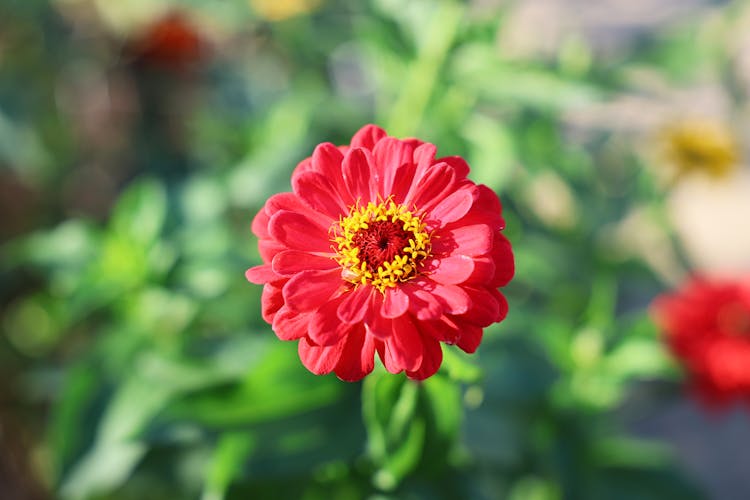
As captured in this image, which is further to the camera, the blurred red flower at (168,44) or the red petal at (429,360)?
the blurred red flower at (168,44)

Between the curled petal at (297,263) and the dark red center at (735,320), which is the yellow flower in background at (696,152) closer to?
the dark red center at (735,320)

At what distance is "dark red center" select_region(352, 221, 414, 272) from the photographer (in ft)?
1.76

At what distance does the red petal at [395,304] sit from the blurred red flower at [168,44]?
1.25 m

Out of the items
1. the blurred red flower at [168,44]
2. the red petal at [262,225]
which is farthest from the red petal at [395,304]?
the blurred red flower at [168,44]

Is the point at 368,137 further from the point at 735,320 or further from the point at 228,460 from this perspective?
the point at 735,320

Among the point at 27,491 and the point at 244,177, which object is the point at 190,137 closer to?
the point at 244,177

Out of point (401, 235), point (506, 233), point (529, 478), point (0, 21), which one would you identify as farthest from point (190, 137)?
point (401, 235)

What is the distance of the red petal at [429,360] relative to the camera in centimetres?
49

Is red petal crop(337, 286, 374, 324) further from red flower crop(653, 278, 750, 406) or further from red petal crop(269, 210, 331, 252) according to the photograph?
red flower crop(653, 278, 750, 406)

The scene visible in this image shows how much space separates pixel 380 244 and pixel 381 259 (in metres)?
0.01

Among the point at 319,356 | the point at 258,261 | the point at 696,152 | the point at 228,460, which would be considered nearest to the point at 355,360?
the point at 319,356

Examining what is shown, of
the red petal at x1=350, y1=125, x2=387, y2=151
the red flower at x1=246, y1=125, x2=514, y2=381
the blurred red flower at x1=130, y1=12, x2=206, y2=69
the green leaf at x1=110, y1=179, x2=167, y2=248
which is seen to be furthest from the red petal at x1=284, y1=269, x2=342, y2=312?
the blurred red flower at x1=130, y1=12, x2=206, y2=69

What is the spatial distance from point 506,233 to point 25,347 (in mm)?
965

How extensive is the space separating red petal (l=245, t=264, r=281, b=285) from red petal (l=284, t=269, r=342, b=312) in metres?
0.02
